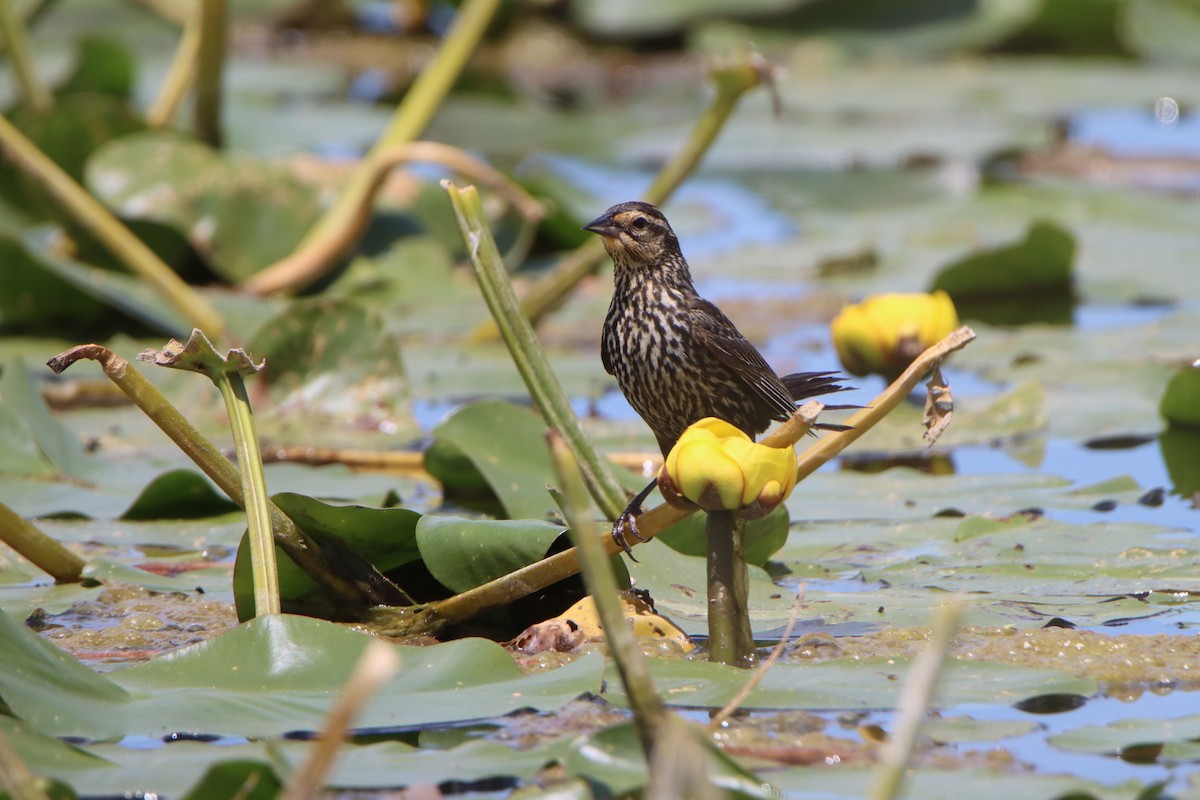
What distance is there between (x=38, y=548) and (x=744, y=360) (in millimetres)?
1586

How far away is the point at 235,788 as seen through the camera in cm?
217

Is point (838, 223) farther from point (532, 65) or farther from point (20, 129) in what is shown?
point (532, 65)

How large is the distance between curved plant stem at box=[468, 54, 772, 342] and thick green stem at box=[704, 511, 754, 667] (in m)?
1.88

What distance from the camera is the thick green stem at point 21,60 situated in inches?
251

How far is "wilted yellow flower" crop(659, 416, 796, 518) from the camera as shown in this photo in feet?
8.17

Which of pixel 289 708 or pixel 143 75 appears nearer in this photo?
pixel 289 708

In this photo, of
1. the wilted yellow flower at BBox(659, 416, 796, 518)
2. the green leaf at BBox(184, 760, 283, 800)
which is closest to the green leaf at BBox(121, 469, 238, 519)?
the wilted yellow flower at BBox(659, 416, 796, 518)

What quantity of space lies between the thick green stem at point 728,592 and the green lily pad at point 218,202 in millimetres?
4445

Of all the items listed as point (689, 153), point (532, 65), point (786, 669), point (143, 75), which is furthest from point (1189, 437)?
point (532, 65)

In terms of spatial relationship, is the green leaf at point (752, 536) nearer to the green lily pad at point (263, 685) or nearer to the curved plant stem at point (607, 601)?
the green lily pad at point (263, 685)

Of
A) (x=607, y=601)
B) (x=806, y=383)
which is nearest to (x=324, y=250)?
(x=806, y=383)

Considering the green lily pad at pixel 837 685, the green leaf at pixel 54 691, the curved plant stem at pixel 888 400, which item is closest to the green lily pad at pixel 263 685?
the green leaf at pixel 54 691

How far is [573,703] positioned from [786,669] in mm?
369

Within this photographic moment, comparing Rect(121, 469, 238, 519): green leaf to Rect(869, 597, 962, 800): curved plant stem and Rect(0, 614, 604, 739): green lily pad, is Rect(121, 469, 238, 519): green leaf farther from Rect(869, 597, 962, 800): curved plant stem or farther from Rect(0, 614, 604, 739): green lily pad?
Rect(869, 597, 962, 800): curved plant stem
